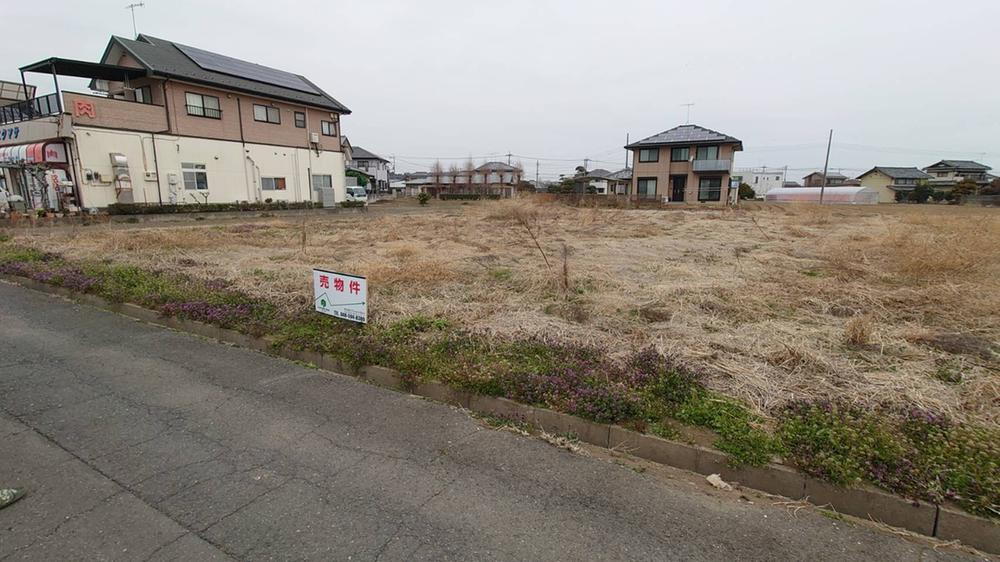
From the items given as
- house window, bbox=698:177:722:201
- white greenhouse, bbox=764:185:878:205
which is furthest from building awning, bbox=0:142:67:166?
white greenhouse, bbox=764:185:878:205

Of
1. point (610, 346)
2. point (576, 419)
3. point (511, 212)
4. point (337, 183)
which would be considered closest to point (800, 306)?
point (610, 346)

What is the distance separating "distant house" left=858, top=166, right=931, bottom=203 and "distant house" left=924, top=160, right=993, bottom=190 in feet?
4.14

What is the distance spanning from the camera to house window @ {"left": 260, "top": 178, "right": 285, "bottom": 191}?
22450mm

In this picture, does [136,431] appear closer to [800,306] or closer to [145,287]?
[145,287]

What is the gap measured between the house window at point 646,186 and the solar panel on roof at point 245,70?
A: 24648 mm

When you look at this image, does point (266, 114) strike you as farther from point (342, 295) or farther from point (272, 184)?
point (342, 295)

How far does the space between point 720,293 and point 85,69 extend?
70.9ft

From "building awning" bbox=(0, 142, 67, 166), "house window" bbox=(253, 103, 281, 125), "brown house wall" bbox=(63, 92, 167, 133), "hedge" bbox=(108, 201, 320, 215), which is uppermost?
"house window" bbox=(253, 103, 281, 125)

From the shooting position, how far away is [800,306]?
5.23 metres

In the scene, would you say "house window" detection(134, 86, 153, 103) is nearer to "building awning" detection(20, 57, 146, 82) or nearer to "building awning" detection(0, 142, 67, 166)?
"building awning" detection(20, 57, 146, 82)

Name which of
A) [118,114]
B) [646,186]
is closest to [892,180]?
[646,186]

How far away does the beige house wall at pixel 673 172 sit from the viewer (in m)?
35.1

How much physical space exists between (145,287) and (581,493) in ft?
19.5

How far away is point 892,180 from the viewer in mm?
54125
